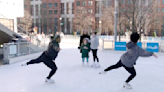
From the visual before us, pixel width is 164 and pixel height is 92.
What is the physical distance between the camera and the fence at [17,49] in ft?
28.6

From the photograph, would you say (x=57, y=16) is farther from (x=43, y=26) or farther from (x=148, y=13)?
(x=148, y=13)

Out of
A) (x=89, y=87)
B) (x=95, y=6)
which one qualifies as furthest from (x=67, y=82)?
(x=95, y=6)

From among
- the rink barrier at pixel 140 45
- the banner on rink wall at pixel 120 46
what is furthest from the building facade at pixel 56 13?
the banner on rink wall at pixel 120 46

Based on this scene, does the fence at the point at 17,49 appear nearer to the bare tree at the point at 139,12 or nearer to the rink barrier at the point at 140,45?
the rink barrier at the point at 140,45

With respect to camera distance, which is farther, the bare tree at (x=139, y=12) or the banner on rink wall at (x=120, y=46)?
the bare tree at (x=139, y=12)

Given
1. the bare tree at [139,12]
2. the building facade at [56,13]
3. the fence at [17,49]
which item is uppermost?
the building facade at [56,13]

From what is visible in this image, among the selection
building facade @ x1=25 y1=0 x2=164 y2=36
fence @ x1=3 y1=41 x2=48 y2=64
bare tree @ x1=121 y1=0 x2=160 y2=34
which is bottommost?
fence @ x1=3 y1=41 x2=48 y2=64

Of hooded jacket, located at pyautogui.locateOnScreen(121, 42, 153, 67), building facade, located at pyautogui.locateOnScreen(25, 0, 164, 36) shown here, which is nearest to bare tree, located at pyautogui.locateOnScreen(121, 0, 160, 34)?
hooded jacket, located at pyautogui.locateOnScreen(121, 42, 153, 67)

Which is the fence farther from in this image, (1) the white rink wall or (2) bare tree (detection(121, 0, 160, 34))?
(2) bare tree (detection(121, 0, 160, 34))

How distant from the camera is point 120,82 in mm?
5586

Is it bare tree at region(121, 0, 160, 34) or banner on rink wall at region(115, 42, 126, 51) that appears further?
bare tree at region(121, 0, 160, 34)

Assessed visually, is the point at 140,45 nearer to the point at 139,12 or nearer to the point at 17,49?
the point at 139,12

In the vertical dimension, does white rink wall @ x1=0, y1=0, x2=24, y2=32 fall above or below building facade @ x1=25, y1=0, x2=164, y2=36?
below

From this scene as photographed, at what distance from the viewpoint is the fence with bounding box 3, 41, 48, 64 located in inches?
344
